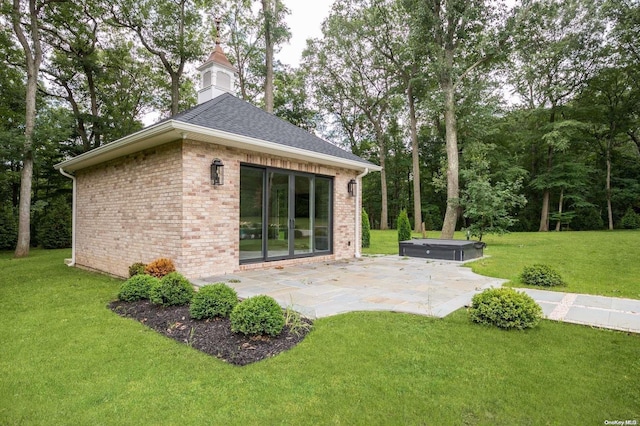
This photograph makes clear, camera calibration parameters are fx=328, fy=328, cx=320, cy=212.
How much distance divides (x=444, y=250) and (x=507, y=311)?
17.5ft

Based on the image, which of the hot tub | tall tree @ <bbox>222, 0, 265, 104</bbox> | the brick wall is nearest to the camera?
the brick wall

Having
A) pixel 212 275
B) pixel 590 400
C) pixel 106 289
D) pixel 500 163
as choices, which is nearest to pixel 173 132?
pixel 212 275

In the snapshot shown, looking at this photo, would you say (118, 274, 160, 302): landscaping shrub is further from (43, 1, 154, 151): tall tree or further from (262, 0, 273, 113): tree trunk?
(43, 1, 154, 151): tall tree

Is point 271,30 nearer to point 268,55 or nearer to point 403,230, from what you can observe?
point 268,55

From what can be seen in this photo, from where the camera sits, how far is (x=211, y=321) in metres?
3.73

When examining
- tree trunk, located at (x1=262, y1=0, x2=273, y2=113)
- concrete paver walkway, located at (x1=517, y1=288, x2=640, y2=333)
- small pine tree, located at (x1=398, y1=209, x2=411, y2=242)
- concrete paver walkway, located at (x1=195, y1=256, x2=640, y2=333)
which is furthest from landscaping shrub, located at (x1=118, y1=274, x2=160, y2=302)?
tree trunk, located at (x1=262, y1=0, x2=273, y2=113)

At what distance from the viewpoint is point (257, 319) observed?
10.5ft

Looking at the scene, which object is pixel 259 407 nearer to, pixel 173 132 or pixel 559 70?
pixel 173 132

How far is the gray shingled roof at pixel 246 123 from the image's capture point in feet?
20.0

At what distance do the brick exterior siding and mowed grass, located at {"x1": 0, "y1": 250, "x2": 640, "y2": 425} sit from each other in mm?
2264

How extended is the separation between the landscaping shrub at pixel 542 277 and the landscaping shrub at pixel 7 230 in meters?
18.4

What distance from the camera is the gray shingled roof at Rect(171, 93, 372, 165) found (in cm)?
610

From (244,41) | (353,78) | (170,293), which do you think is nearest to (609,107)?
(353,78)

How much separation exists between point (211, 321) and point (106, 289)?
3.21m
